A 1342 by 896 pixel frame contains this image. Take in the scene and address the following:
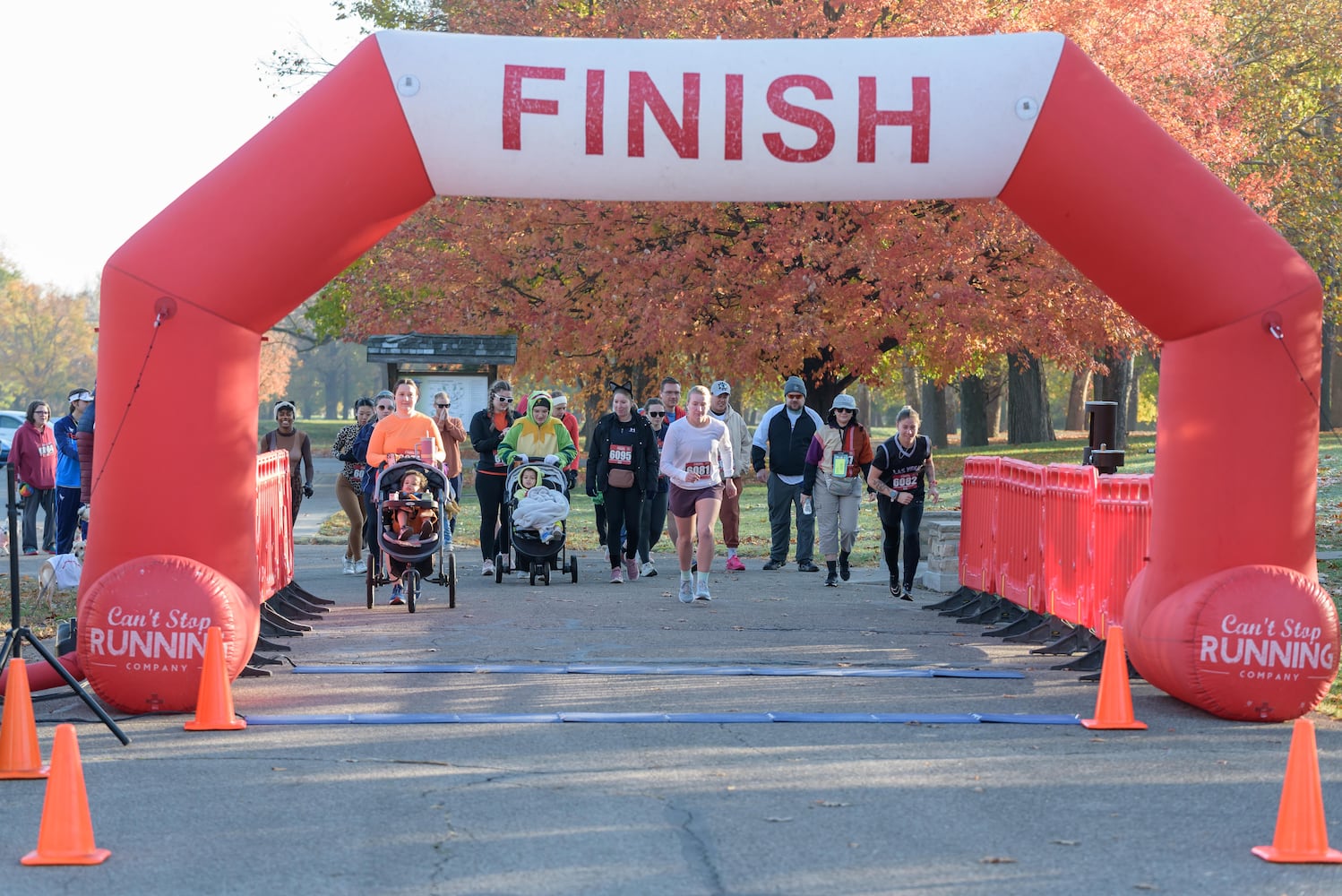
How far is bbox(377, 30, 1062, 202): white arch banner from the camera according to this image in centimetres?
905

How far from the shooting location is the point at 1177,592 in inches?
344

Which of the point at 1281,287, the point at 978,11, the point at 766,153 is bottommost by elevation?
the point at 1281,287

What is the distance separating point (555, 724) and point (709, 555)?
18.3 ft

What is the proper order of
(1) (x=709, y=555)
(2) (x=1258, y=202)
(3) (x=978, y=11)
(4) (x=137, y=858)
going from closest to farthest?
(4) (x=137, y=858)
(1) (x=709, y=555)
(3) (x=978, y=11)
(2) (x=1258, y=202)

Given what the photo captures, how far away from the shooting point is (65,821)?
570 cm

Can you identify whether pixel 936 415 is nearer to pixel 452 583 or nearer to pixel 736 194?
pixel 452 583

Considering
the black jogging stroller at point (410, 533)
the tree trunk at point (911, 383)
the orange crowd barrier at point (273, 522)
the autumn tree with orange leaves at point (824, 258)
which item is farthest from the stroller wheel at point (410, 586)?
the tree trunk at point (911, 383)

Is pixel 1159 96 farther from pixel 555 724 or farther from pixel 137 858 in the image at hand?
pixel 137 858

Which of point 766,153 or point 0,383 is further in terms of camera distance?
point 0,383

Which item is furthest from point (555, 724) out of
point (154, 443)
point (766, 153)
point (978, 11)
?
point (978, 11)

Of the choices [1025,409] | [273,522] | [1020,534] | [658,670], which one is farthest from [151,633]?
[1025,409]

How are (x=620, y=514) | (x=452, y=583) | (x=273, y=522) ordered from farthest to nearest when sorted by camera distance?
(x=620, y=514), (x=452, y=583), (x=273, y=522)

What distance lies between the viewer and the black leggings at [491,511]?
15.5m

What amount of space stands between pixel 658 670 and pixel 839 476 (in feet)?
18.5
